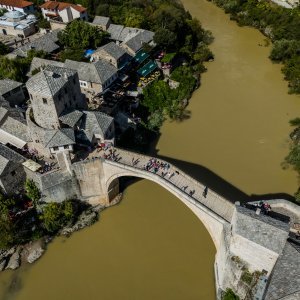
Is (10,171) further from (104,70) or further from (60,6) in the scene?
(60,6)

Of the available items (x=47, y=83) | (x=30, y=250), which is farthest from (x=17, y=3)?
(x=30, y=250)

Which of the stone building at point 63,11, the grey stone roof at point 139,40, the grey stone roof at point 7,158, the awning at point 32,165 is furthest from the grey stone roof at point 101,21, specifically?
the awning at point 32,165

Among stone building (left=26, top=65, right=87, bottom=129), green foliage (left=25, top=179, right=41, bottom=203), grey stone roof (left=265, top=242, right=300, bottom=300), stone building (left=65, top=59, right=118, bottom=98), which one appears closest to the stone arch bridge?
grey stone roof (left=265, top=242, right=300, bottom=300)

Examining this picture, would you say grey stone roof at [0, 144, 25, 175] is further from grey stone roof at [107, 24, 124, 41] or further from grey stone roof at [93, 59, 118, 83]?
grey stone roof at [107, 24, 124, 41]

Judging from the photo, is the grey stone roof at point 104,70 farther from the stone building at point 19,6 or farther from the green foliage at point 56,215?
the stone building at point 19,6

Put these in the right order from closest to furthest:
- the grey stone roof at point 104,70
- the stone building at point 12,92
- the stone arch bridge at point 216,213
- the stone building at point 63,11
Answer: the stone arch bridge at point 216,213, the stone building at point 12,92, the grey stone roof at point 104,70, the stone building at point 63,11

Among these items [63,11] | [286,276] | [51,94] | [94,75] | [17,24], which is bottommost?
[17,24]
